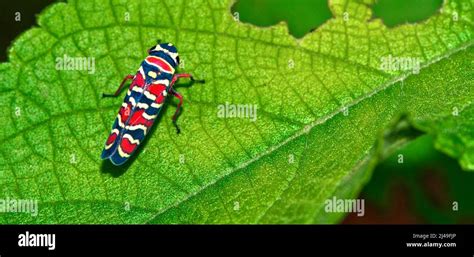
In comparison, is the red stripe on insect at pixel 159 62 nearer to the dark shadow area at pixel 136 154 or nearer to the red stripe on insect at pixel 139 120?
the dark shadow area at pixel 136 154

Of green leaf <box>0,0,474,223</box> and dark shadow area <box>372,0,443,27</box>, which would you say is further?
dark shadow area <box>372,0,443,27</box>

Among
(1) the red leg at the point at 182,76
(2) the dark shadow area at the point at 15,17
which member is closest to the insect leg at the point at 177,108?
(1) the red leg at the point at 182,76

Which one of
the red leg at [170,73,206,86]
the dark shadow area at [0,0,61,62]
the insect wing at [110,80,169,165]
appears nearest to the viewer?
the insect wing at [110,80,169,165]

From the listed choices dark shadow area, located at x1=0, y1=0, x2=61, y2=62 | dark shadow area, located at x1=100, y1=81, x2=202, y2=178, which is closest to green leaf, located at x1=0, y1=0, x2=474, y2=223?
dark shadow area, located at x1=100, y1=81, x2=202, y2=178

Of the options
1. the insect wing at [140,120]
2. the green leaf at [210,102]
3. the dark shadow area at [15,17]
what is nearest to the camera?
the green leaf at [210,102]

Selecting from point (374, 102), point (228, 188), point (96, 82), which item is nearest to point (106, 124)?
point (96, 82)

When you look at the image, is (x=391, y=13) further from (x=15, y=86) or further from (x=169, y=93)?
(x=15, y=86)

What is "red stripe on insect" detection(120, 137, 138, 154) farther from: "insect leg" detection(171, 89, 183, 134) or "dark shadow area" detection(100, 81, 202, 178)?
"insect leg" detection(171, 89, 183, 134)
